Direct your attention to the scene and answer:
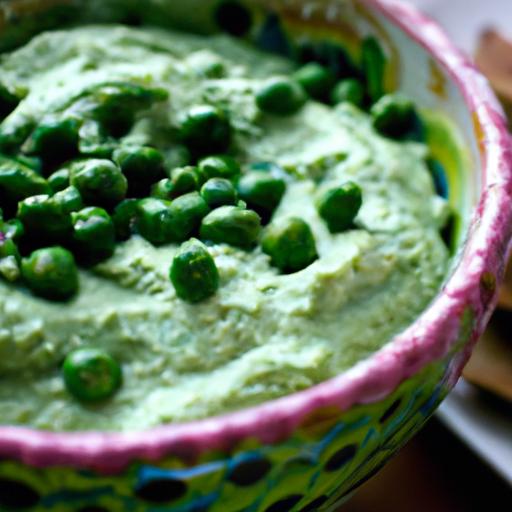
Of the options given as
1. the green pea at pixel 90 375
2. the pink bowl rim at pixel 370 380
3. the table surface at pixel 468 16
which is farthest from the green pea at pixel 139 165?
the table surface at pixel 468 16

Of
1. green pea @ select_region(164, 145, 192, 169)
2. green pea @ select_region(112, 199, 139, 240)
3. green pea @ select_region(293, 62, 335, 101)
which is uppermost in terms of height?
green pea @ select_region(293, 62, 335, 101)

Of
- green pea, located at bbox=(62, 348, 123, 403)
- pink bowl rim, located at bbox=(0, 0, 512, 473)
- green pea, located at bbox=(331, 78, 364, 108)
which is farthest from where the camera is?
green pea, located at bbox=(331, 78, 364, 108)

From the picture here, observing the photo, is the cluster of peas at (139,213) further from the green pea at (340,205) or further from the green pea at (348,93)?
the green pea at (348,93)

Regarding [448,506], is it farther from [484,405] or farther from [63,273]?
[63,273]

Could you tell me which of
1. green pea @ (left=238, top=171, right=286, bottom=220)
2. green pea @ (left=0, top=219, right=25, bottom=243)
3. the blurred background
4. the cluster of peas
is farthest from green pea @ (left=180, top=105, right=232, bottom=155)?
the blurred background

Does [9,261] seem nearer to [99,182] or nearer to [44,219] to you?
[44,219]

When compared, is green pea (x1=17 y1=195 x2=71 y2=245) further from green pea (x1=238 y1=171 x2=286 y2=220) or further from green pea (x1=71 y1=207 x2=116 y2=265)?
green pea (x1=238 y1=171 x2=286 y2=220)

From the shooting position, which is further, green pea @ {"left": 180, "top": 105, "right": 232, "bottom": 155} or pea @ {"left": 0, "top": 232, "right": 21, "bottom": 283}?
green pea @ {"left": 180, "top": 105, "right": 232, "bottom": 155}
